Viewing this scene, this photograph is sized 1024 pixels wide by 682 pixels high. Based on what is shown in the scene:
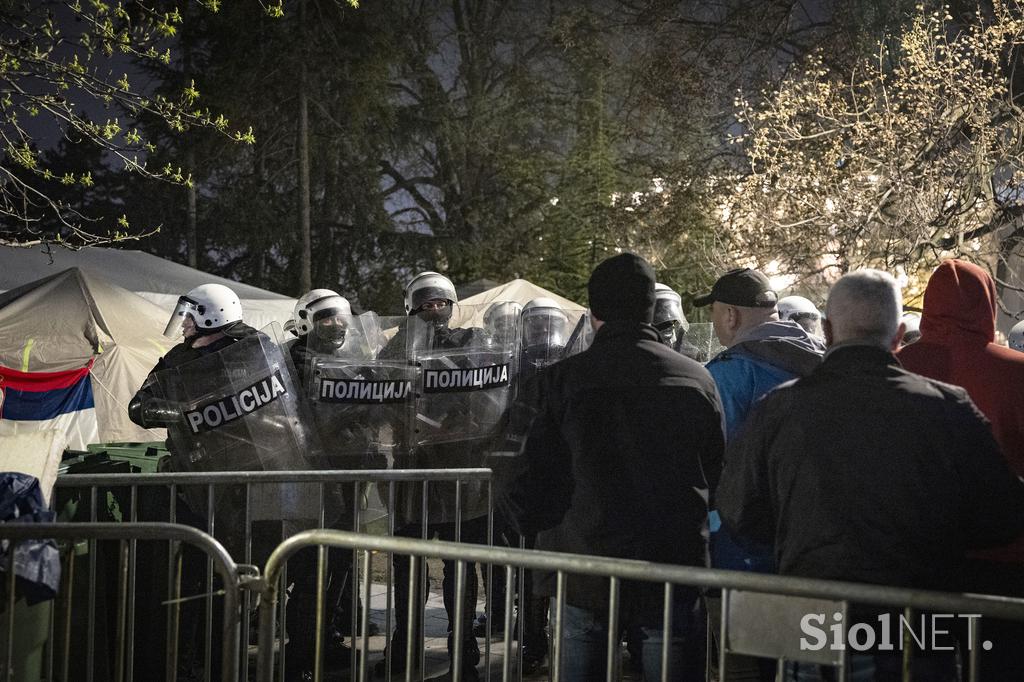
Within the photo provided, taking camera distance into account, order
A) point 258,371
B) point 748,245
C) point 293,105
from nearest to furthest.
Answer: point 258,371 < point 748,245 < point 293,105

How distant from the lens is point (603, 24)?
2866 centimetres

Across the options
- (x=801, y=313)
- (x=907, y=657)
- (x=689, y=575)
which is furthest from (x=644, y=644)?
(x=801, y=313)

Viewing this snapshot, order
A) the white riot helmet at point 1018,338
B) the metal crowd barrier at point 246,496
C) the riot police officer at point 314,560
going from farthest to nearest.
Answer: the white riot helmet at point 1018,338
the riot police officer at point 314,560
the metal crowd barrier at point 246,496

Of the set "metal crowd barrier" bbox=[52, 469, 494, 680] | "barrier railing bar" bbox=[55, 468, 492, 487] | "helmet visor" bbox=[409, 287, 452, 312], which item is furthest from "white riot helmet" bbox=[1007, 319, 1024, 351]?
"barrier railing bar" bbox=[55, 468, 492, 487]

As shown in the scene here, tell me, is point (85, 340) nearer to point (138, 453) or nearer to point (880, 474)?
point (138, 453)

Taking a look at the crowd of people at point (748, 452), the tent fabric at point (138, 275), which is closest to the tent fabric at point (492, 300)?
the tent fabric at point (138, 275)

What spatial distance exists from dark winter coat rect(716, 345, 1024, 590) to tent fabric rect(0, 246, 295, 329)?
15.1 m

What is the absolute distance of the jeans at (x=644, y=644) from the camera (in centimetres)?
369

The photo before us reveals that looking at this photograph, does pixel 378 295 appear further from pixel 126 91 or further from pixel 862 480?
pixel 862 480

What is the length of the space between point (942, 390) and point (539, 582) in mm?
1449

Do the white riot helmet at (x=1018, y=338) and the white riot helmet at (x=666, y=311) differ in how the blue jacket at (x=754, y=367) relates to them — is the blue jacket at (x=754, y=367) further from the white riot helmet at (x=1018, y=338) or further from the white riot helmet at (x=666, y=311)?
the white riot helmet at (x=1018, y=338)

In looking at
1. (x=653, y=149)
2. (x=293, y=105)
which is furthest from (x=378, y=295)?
(x=653, y=149)

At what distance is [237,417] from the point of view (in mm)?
5566

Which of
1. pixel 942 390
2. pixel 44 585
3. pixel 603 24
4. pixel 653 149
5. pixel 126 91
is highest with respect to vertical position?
pixel 603 24
